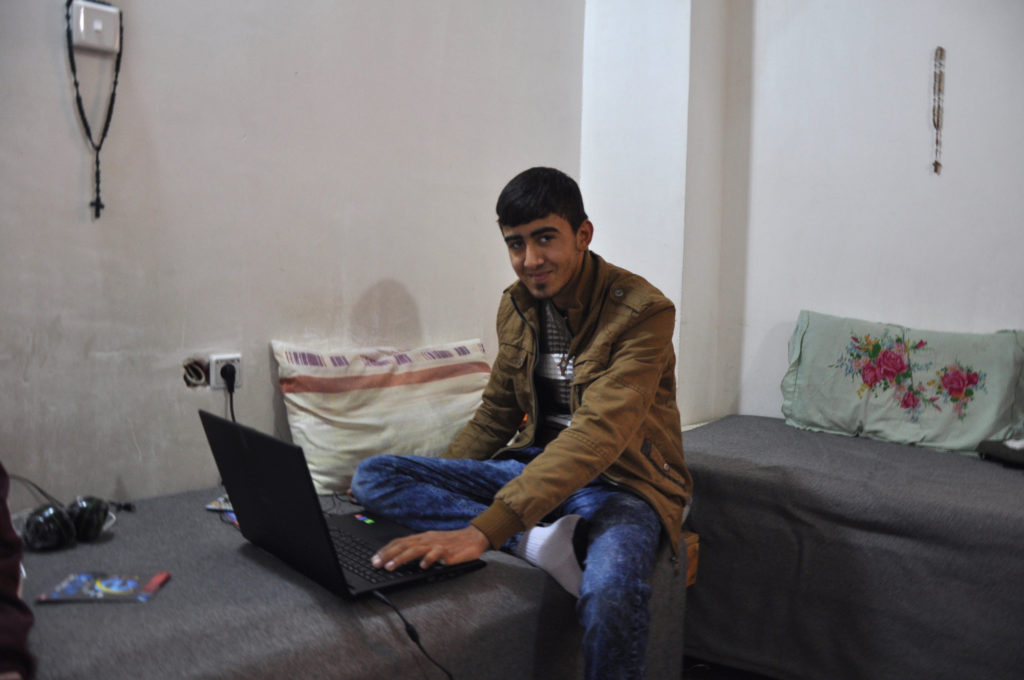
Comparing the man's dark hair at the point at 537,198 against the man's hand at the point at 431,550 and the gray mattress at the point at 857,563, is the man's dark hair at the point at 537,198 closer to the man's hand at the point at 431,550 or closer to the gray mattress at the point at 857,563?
the man's hand at the point at 431,550

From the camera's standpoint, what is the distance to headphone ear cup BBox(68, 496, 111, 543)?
1.45m

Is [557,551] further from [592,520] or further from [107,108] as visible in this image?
[107,108]

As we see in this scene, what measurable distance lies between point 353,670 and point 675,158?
202 cm

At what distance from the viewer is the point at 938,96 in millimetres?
2342

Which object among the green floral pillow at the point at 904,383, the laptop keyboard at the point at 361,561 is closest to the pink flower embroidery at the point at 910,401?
the green floral pillow at the point at 904,383

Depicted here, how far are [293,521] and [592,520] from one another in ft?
2.00

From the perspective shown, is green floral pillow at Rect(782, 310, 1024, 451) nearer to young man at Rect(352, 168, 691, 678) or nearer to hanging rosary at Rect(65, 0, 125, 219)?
young man at Rect(352, 168, 691, 678)

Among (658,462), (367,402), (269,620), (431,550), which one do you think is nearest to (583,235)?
(658,462)

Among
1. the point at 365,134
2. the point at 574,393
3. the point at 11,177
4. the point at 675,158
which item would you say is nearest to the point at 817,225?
the point at 675,158

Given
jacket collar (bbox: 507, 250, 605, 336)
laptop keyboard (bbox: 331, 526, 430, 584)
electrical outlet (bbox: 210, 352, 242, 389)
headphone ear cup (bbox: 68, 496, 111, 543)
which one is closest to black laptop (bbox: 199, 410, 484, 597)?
laptop keyboard (bbox: 331, 526, 430, 584)

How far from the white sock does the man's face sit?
1.69 feet

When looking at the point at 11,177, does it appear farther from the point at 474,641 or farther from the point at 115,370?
the point at 474,641

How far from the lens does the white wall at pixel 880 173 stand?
2260mm

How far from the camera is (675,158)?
8.56 ft
